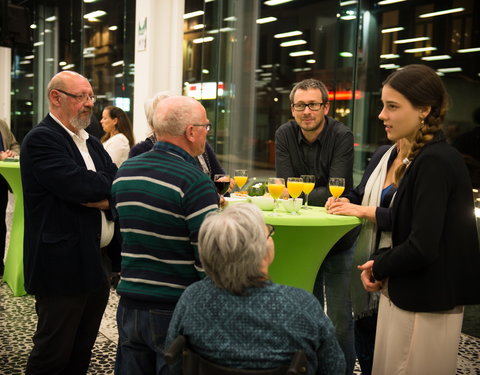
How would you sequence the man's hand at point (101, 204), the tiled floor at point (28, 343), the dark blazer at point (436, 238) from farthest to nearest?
the tiled floor at point (28, 343) → the man's hand at point (101, 204) → the dark blazer at point (436, 238)

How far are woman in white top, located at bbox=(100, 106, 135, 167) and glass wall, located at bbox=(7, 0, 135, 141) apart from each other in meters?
2.76

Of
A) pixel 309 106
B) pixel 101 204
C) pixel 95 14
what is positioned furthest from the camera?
pixel 95 14

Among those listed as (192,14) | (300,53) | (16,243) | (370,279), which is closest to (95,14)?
(192,14)

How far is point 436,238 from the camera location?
1902mm

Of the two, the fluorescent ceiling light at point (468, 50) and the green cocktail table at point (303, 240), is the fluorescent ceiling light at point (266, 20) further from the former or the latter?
the green cocktail table at point (303, 240)

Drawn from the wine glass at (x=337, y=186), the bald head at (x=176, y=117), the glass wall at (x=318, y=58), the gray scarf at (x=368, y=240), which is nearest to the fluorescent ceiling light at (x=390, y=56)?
the glass wall at (x=318, y=58)

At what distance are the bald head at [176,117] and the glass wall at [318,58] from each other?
148 inches

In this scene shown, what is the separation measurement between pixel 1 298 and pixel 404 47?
4.46 metres

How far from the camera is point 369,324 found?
8.87ft

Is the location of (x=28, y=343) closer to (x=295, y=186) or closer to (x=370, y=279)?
(x=295, y=186)

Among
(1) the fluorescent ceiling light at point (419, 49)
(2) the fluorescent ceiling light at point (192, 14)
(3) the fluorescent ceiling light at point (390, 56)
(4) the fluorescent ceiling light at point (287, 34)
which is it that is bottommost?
(3) the fluorescent ceiling light at point (390, 56)

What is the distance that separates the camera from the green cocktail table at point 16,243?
457 centimetres

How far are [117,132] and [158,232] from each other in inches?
149

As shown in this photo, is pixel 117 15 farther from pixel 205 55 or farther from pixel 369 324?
pixel 369 324
